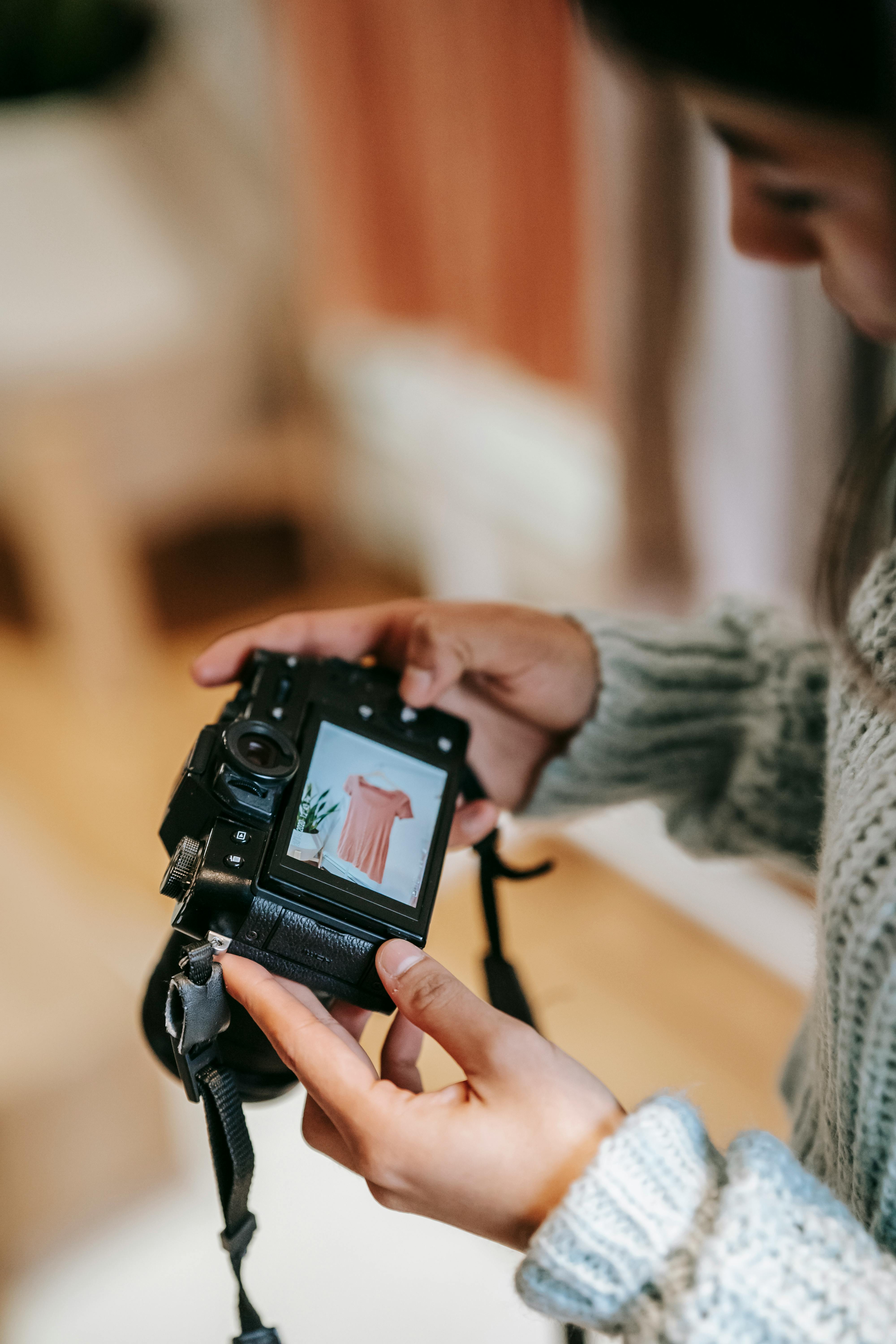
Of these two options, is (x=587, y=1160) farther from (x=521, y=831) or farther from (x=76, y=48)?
(x=76, y=48)

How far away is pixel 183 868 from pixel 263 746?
0.07m

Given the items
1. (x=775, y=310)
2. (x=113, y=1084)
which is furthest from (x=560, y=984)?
(x=775, y=310)

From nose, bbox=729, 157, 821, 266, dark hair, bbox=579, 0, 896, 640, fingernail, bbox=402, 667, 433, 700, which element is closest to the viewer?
dark hair, bbox=579, 0, 896, 640

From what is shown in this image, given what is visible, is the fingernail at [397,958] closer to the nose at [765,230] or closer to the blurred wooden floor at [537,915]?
the blurred wooden floor at [537,915]

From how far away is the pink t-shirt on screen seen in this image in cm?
46

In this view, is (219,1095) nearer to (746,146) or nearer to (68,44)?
(746,146)

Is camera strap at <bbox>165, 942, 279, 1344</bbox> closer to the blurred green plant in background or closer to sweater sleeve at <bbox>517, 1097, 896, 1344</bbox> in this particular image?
sweater sleeve at <bbox>517, 1097, 896, 1344</bbox>

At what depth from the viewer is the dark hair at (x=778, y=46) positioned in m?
0.30

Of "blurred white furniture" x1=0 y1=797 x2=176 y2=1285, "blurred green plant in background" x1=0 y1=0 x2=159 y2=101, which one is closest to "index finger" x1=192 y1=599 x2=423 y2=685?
"blurred white furniture" x1=0 y1=797 x2=176 y2=1285

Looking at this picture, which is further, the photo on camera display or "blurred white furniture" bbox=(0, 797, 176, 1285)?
"blurred white furniture" bbox=(0, 797, 176, 1285)

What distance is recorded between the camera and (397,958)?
0.43 meters

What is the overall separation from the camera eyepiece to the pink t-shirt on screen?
0.03 meters

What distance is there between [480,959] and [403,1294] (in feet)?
0.72

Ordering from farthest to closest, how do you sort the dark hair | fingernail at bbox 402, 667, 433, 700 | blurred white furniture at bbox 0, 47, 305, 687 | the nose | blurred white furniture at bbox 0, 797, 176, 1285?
blurred white furniture at bbox 0, 47, 305, 687 → blurred white furniture at bbox 0, 797, 176, 1285 → fingernail at bbox 402, 667, 433, 700 → the nose → the dark hair
